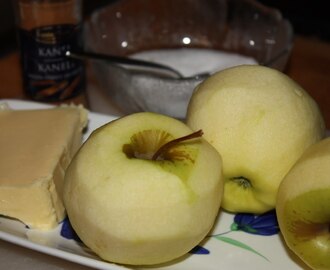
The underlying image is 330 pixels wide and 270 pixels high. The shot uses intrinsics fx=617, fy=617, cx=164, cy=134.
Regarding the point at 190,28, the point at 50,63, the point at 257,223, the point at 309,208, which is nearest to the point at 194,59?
the point at 190,28

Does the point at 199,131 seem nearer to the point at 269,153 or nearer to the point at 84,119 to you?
the point at 269,153

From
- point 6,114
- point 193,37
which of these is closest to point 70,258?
point 6,114

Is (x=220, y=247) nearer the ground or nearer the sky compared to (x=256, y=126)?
nearer the ground

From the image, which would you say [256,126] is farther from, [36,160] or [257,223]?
[36,160]

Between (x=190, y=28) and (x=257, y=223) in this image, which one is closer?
(x=257, y=223)

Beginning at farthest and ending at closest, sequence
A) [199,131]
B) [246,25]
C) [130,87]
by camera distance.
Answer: [246,25] < [130,87] < [199,131]

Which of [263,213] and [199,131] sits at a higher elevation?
[199,131]
